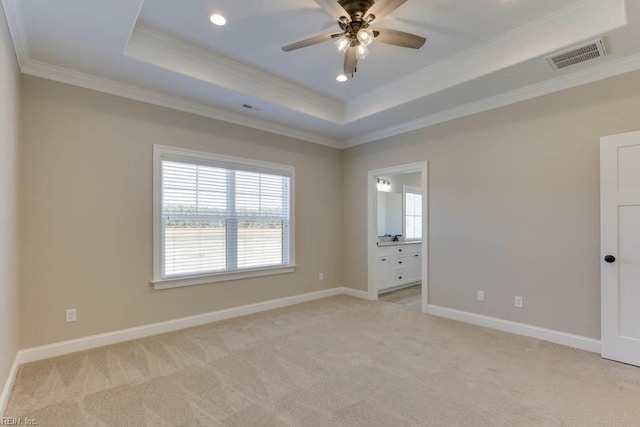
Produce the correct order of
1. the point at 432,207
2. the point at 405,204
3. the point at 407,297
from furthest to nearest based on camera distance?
the point at 405,204 < the point at 407,297 < the point at 432,207

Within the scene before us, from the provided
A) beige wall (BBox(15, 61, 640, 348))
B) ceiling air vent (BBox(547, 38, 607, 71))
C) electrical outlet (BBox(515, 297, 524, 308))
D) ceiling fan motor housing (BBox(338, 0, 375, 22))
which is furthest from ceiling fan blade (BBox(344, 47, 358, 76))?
A: electrical outlet (BBox(515, 297, 524, 308))

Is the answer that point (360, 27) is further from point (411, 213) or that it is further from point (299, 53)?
point (411, 213)

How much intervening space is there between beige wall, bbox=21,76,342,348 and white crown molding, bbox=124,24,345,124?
746 millimetres

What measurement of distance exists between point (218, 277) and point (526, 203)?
3786 mm

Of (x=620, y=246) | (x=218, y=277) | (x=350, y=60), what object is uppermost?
(x=350, y=60)

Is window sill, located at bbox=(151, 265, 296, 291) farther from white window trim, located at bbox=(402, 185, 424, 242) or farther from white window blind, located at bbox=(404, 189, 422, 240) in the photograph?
white window blind, located at bbox=(404, 189, 422, 240)

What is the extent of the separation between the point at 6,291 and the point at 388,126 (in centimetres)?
453

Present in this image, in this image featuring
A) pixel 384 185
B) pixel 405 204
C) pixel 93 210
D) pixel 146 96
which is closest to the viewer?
pixel 93 210

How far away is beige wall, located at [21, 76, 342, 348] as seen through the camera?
2.93m

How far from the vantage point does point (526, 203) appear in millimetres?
3506

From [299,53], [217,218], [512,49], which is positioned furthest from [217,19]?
[512,49]

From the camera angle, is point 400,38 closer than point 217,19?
Yes

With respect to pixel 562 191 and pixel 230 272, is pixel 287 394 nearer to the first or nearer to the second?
pixel 230 272

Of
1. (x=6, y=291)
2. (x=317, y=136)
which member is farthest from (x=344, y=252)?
(x=6, y=291)
